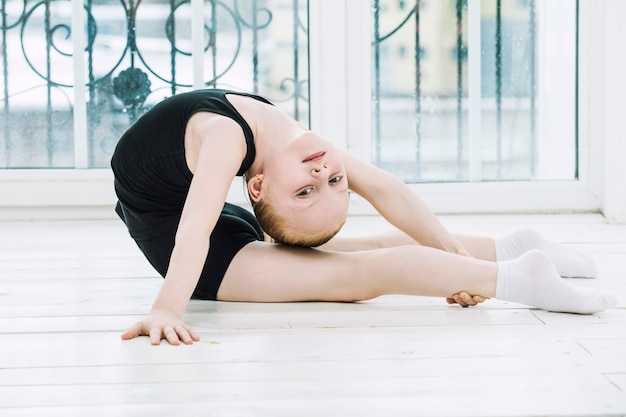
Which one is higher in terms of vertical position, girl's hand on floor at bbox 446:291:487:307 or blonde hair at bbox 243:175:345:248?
blonde hair at bbox 243:175:345:248

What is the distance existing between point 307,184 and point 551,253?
0.59 m

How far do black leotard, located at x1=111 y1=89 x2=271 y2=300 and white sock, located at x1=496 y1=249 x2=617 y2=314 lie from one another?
0.46 meters

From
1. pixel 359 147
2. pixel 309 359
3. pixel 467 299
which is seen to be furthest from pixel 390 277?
pixel 359 147

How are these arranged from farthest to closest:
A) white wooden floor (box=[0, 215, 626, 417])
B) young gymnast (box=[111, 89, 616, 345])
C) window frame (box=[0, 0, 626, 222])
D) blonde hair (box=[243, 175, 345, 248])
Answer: window frame (box=[0, 0, 626, 222]), blonde hair (box=[243, 175, 345, 248]), young gymnast (box=[111, 89, 616, 345]), white wooden floor (box=[0, 215, 626, 417])

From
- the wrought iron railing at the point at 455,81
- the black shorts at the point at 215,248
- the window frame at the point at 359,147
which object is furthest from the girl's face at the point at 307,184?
the wrought iron railing at the point at 455,81

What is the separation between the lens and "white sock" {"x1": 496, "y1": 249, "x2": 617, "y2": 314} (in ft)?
4.55

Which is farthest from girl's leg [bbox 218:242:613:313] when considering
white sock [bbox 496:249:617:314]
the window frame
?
the window frame

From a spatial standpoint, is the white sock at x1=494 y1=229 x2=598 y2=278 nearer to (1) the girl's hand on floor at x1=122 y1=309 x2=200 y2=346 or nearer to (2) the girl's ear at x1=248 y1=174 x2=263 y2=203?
(2) the girl's ear at x1=248 y1=174 x2=263 y2=203

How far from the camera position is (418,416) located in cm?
92

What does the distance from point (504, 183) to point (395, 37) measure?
584 mm

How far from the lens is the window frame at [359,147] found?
2.71 m

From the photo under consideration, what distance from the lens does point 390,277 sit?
1.45m

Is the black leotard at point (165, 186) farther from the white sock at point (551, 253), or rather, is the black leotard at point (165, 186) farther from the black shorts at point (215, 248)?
the white sock at point (551, 253)

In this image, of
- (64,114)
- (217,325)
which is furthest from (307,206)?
(64,114)
